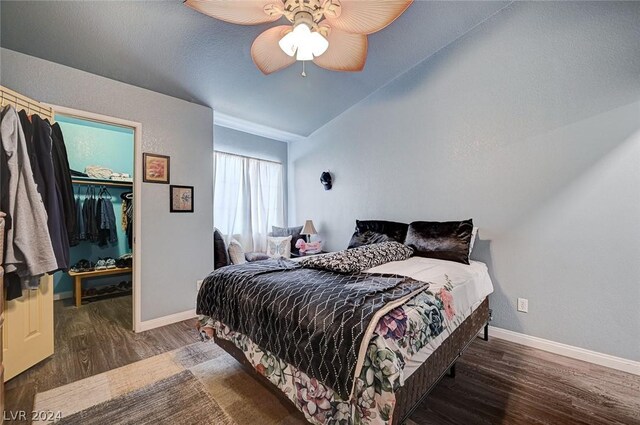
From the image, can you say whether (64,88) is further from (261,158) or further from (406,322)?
(406,322)

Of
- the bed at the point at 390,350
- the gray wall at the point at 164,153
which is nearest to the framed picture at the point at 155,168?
the gray wall at the point at 164,153

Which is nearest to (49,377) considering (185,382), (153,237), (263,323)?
(185,382)

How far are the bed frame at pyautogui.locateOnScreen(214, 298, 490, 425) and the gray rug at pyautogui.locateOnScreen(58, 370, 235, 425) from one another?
0.31 m

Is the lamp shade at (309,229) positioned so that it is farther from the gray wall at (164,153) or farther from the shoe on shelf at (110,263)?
the shoe on shelf at (110,263)

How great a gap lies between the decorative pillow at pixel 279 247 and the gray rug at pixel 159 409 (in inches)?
91.9

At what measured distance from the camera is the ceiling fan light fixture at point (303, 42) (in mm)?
1566

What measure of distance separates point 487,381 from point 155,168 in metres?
3.60

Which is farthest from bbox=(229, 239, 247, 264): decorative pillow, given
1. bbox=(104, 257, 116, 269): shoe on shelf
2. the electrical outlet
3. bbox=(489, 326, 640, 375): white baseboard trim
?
the electrical outlet

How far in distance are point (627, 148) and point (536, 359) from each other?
1859 millimetres

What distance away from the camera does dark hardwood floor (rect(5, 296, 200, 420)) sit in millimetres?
1879

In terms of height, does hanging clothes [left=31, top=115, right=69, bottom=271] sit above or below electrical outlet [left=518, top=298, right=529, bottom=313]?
above

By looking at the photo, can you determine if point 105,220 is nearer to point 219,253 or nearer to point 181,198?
point 181,198

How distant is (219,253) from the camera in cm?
351

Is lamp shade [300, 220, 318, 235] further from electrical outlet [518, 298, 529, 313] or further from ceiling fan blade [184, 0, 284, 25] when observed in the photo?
ceiling fan blade [184, 0, 284, 25]
